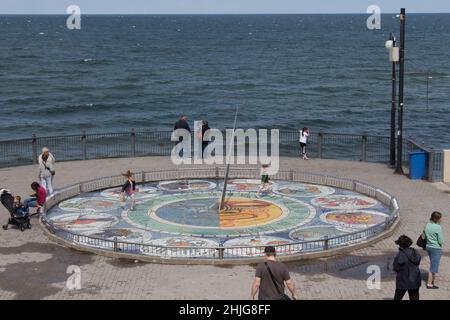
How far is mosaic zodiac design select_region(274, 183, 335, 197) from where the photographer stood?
2447 centimetres

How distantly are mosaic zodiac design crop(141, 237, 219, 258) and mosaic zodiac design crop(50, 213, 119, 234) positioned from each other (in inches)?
79.8

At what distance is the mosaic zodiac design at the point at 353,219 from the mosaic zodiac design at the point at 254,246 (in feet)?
7.22

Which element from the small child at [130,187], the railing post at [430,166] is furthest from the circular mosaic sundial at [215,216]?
the railing post at [430,166]

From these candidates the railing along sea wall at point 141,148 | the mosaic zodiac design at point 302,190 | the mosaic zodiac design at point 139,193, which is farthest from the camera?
the railing along sea wall at point 141,148

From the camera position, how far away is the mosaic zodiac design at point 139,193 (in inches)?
952

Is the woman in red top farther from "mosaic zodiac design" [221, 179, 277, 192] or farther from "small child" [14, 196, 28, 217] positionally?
"mosaic zodiac design" [221, 179, 277, 192]

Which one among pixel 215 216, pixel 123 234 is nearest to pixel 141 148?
A: pixel 215 216

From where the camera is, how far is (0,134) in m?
55.9

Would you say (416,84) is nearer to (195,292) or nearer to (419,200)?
(419,200)

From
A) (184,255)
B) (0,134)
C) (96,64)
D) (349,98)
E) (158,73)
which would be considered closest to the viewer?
(184,255)

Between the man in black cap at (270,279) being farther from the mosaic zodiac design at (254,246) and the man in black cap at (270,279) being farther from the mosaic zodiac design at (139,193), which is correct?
the mosaic zodiac design at (139,193)

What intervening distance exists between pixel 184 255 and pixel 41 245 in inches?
143

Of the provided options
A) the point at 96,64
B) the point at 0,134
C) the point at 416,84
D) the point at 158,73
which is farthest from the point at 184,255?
the point at 96,64
